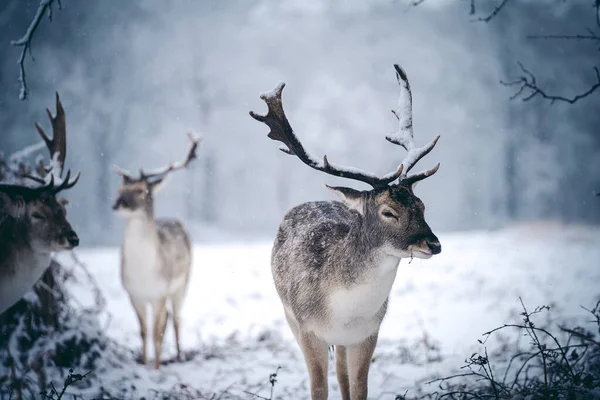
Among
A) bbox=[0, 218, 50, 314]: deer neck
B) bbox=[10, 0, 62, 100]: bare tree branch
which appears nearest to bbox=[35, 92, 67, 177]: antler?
bbox=[0, 218, 50, 314]: deer neck

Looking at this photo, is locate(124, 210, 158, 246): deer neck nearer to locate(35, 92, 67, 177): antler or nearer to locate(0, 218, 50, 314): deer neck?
locate(35, 92, 67, 177): antler

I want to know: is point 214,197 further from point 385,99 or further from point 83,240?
point 385,99

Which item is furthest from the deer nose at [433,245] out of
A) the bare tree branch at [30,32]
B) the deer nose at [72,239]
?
the deer nose at [72,239]

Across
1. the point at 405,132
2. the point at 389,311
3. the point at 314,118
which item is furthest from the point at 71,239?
the point at 314,118

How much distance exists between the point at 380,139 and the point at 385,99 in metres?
3.98

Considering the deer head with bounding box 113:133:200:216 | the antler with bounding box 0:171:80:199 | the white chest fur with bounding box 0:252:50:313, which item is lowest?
the white chest fur with bounding box 0:252:50:313

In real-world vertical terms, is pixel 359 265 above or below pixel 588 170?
below

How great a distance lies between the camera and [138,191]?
6918 millimetres

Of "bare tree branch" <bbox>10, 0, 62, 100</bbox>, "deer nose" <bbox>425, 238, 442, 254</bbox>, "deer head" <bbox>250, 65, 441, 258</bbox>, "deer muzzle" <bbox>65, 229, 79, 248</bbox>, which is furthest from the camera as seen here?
"deer muzzle" <bbox>65, 229, 79, 248</bbox>

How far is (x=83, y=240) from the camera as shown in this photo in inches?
1012

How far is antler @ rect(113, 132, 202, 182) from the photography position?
7.09 m

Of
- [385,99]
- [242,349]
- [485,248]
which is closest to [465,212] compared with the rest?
[385,99]

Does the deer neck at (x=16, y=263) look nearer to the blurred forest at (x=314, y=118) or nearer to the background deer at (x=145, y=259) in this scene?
the background deer at (x=145, y=259)

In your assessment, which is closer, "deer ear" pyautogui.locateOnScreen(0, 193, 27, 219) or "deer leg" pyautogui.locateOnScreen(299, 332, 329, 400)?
"deer leg" pyautogui.locateOnScreen(299, 332, 329, 400)
